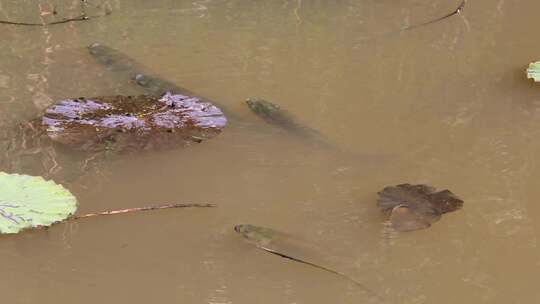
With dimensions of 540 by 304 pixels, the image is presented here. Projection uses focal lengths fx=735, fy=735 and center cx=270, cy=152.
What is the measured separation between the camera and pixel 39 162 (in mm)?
2982

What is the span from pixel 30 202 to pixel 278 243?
0.88 meters

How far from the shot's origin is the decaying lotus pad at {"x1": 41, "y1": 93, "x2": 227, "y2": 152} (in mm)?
3018

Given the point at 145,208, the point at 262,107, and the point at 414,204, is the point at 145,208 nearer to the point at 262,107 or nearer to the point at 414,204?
the point at 262,107

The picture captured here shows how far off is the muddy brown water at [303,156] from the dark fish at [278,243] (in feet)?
0.12

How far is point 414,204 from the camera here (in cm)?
271

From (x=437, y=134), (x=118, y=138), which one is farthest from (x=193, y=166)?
(x=437, y=134)

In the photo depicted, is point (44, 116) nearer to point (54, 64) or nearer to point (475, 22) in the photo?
point (54, 64)

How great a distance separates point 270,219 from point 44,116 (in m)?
1.13

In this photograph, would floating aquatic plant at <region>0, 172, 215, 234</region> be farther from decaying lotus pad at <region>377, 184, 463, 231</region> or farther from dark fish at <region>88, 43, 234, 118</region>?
dark fish at <region>88, 43, 234, 118</region>

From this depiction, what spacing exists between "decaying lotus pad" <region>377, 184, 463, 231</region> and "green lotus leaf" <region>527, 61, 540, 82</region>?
1137 millimetres

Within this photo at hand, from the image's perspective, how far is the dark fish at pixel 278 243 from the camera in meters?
2.55

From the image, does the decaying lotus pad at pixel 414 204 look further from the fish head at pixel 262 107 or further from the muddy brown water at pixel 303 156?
the fish head at pixel 262 107

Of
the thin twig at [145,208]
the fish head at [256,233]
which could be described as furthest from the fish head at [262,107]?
the fish head at [256,233]

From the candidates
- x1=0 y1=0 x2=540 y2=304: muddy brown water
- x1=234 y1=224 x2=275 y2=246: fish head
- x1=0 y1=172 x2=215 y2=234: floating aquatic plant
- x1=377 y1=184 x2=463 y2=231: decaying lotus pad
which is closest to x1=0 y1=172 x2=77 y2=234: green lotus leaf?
x1=0 y1=172 x2=215 y2=234: floating aquatic plant
